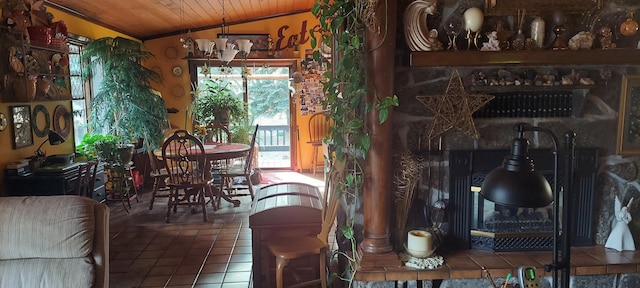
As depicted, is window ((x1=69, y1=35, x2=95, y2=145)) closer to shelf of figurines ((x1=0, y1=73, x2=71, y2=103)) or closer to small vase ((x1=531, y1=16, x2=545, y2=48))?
shelf of figurines ((x1=0, y1=73, x2=71, y2=103))

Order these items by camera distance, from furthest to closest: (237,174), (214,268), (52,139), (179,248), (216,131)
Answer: (216,131) < (237,174) < (52,139) < (179,248) < (214,268)

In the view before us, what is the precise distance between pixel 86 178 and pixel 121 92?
140cm

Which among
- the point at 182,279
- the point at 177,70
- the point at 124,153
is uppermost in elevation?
the point at 177,70

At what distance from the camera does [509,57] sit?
2258 mm

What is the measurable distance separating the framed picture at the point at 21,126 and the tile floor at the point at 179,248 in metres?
1.08

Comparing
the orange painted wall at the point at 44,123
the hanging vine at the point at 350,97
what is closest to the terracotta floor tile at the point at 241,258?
the hanging vine at the point at 350,97

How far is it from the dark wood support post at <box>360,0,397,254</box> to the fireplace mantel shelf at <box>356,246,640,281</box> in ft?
0.46

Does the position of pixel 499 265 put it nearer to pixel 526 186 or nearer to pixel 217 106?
pixel 526 186

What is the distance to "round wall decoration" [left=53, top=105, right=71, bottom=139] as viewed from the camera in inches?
159

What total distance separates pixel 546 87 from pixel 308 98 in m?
4.62

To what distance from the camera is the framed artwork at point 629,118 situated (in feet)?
7.97

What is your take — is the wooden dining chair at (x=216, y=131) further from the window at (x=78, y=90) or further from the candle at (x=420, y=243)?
the candle at (x=420, y=243)

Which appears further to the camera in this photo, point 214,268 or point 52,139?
point 52,139

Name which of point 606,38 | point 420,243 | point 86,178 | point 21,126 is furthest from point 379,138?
point 21,126
